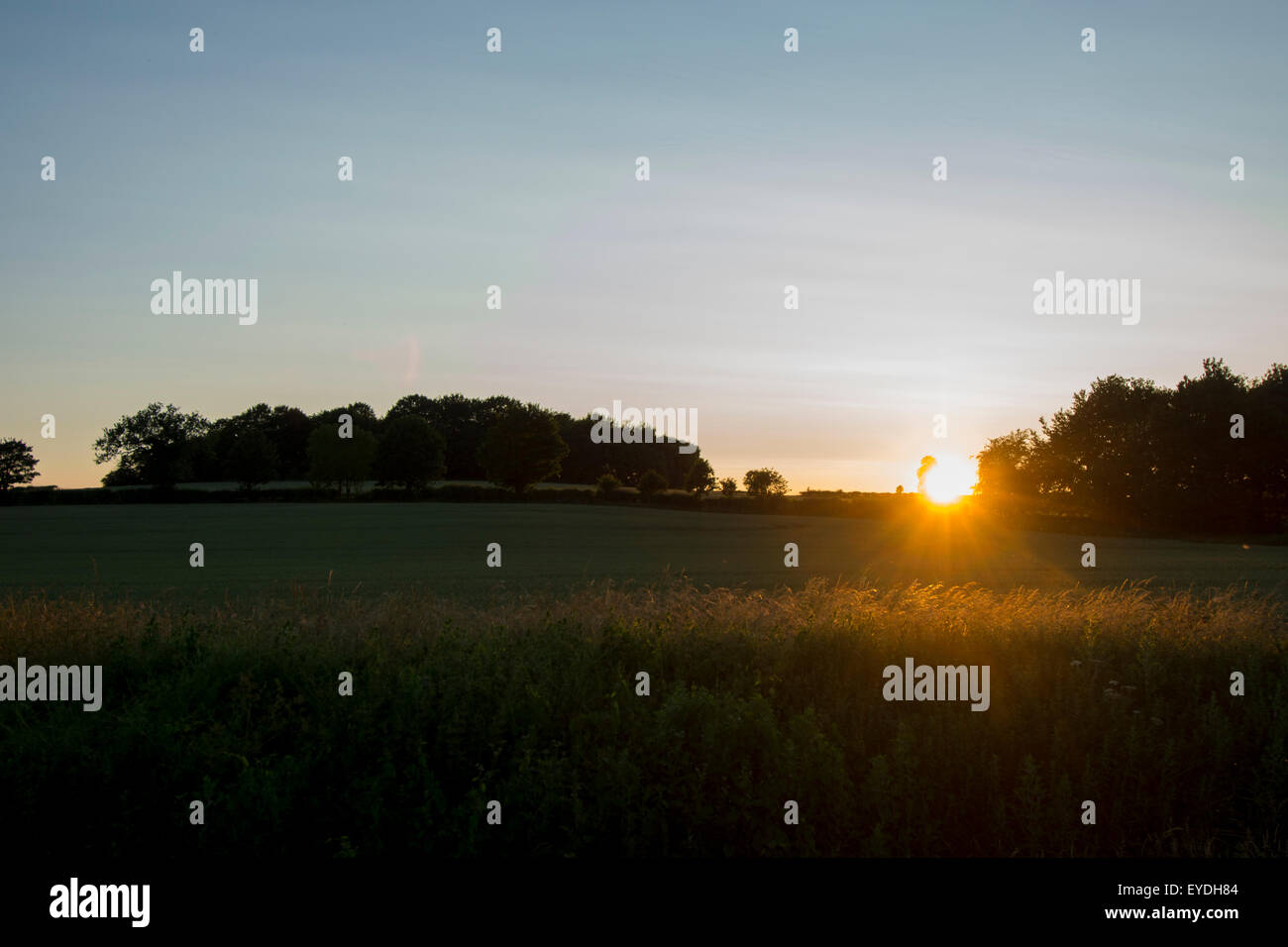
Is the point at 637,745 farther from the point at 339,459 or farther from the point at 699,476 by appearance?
the point at 699,476

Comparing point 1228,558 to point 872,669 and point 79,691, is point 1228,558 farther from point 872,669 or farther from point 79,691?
point 79,691

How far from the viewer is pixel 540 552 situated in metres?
53.3

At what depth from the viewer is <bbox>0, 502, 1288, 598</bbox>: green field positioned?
36.8m

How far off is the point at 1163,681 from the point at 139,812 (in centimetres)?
1221

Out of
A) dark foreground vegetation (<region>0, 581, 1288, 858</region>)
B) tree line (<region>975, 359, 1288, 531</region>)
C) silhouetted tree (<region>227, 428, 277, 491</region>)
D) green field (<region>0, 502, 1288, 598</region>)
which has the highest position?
silhouetted tree (<region>227, 428, 277, 491</region>)

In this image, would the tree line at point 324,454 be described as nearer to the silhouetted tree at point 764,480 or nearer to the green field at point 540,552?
the silhouetted tree at point 764,480

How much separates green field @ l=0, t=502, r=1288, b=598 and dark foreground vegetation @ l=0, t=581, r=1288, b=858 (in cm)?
1264

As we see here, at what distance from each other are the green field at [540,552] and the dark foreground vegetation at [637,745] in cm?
1264

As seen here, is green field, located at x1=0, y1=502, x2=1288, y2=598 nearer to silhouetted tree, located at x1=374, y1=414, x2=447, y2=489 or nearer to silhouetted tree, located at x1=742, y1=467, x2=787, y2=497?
silhouetted tree, located at x1=374, y1=414, x2=447, y2=489

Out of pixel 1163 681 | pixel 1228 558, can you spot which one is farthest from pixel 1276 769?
pixel 1228 558

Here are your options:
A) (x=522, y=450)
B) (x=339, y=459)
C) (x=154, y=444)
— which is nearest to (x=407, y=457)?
(x=339, y=459)

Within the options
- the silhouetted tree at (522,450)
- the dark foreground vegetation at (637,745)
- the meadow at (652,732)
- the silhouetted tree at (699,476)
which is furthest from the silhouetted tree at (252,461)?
the dark foreground vegetation at (637,745)

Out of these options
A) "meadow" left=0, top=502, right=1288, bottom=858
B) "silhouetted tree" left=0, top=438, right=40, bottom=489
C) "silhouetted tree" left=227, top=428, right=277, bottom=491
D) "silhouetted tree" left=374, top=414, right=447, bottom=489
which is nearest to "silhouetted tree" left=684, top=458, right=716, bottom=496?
"silhouetted tree" left=374, top=414, right=447, bottom=489

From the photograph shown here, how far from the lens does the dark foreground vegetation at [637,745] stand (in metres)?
8.95
